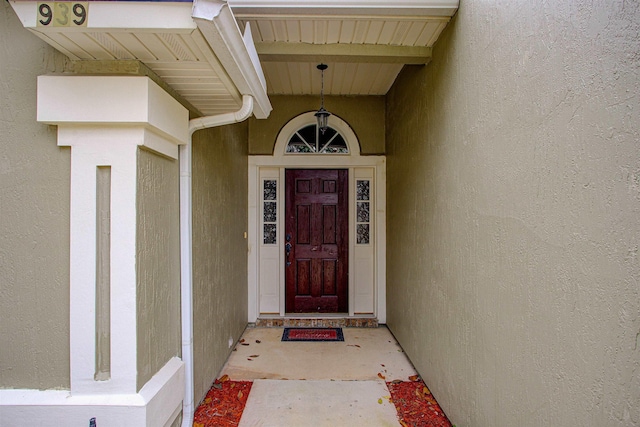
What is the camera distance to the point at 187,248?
2158 millimetres

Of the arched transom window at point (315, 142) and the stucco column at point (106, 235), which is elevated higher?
the arched transom window at point (315, 142)

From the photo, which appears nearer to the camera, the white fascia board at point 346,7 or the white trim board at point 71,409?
the white trim board at point 71,409

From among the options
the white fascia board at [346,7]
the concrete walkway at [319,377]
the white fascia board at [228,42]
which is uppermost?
the white fascia board at [346,7]

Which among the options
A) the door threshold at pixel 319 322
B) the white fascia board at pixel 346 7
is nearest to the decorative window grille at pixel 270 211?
the door threshold at pixel 319 322

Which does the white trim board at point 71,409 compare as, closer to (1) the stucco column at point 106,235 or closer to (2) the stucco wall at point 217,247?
(1) the stucco column at point 106,235

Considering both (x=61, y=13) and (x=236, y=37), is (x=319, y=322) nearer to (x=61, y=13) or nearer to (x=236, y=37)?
(x=236, y=37)

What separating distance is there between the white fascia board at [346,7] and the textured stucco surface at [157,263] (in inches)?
40.7

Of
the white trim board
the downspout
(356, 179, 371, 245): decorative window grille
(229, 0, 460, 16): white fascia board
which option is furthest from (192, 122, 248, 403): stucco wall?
(356, 179, 371, 245): decorative window grille

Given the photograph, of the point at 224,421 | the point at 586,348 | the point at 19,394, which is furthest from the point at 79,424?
the point at 586,348

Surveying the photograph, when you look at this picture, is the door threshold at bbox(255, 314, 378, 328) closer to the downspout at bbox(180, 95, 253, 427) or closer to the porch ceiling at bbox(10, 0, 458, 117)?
the downspout at bbox(180, 95, 253, 427)

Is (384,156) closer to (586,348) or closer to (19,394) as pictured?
(586,348)

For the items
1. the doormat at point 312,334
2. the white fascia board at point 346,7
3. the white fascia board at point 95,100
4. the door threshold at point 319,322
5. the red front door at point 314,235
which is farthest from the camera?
the red front door at point 314,235

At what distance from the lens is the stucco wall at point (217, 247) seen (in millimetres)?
2397

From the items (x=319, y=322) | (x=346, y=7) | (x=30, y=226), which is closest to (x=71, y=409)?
(x=30, y=226)
